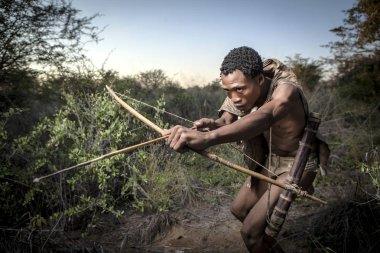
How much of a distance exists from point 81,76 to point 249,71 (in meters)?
5.56

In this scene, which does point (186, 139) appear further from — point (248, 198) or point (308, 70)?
point (308, 70)

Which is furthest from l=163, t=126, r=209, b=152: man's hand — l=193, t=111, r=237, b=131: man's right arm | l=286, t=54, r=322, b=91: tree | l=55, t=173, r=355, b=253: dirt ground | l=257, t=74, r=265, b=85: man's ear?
l=286, t=54, r=322, b=91: tree

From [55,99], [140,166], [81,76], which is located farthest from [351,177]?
[55,99]

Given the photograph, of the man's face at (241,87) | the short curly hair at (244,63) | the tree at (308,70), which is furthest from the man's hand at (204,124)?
the tree at (308,70)

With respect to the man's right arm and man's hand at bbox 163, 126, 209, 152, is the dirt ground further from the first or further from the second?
man's hand at bbox 163, 126, 209, 152

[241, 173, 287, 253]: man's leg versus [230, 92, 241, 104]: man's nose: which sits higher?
[230, 92, 241, 104]: man's nose

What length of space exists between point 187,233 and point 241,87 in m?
2.81

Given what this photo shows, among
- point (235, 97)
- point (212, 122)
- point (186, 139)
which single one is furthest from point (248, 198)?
point (186, 139)

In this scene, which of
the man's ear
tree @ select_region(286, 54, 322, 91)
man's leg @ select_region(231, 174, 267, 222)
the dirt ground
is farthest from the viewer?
tree @ select_region(286, 54, 322, 91)

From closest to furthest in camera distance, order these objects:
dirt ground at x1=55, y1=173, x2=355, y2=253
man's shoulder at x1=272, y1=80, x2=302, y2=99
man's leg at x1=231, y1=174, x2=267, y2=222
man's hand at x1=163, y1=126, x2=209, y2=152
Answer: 1. man's hand at x1=163, y1=126, x2=209, y2=152
2. man's shoulder at x1=272, y1=80, x2=302, y2=99
3. man's leg at x1=231, y1=174, x2=267, y2=222
4. dirt ground at x1=55, y1=173, x2=355, y2=253

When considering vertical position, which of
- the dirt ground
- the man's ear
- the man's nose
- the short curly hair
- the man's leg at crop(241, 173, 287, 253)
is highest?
the short curly hair

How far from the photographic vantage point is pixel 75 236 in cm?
476

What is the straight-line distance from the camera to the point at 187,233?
4902 millimetres

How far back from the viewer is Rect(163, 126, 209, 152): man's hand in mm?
2049
